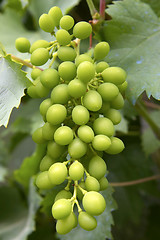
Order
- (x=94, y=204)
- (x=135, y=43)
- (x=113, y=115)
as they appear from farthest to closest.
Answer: (x=135, y=43) < (x=113, y=115) < (x=94, y=204)

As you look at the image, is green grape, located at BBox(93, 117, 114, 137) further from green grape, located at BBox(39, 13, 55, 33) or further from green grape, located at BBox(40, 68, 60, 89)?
green grape, located at BBox(39, 13, 55, 33)

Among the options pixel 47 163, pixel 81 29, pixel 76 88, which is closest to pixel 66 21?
pixel 81 29

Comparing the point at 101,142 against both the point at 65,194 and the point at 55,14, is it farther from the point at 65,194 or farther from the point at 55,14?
the point at 55,14

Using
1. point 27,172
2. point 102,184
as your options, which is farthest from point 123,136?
point 102,184

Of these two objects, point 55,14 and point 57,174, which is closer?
point 57,174

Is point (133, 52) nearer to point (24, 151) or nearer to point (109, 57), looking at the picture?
point (109, 57)

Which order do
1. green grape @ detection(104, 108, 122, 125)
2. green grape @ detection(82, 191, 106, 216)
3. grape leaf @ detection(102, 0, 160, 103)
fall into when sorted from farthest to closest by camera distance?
grape leaf @ detection(102, 0, 160, 103), green grape @ detection(104, 108, 122, 125), green grape @ detection(82, 191, 106, 216)

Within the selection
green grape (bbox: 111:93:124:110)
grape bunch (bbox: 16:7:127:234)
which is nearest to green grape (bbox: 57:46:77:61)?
grape bunch (bbox: 16:7:127:234)
